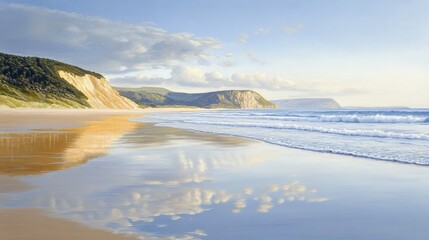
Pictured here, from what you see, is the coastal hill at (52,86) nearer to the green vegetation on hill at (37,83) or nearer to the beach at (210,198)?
the green vegetation on hill at (37,83)

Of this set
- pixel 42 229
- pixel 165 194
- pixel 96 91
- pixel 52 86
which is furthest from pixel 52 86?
pixel 42 229

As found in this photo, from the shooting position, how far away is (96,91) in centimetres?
15925

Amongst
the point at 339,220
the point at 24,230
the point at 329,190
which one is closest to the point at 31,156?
the point at 24,230

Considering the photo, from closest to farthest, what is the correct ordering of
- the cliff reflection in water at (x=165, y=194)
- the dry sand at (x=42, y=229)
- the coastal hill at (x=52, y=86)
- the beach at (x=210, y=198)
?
1. the dry sand at (x=42, y=229)
2. the beach at (x=210, y=198)
3. the cliff reflection in water at (x=165, y=194)
4. the coastal hill at (x=52, y=86)

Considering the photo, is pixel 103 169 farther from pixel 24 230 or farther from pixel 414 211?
pixel 414 211

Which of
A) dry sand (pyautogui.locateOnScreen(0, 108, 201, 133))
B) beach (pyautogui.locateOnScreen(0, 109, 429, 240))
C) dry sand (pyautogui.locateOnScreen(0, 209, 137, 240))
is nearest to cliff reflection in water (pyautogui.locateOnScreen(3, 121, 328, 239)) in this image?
beach (pyautogui.locateOnScreen(0, 109, 429, 240))

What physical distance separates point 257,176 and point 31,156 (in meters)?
8.27

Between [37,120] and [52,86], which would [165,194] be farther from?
[52,86]


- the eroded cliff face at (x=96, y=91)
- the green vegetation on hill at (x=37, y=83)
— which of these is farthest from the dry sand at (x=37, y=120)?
the eroded cliff face at (x=96, y=91)

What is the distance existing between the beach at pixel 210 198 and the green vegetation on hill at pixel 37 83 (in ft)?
334

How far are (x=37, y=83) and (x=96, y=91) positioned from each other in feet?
81.0

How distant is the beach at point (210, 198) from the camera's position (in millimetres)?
5547

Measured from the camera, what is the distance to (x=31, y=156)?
45.5ft

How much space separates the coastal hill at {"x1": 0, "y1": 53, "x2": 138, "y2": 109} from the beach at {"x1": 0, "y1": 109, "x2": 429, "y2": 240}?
103 metres
